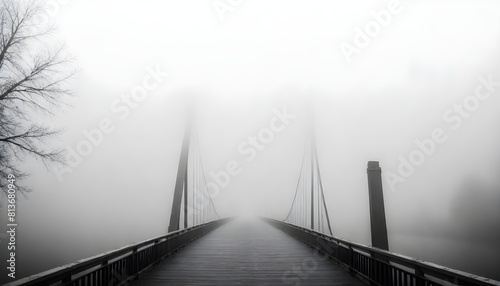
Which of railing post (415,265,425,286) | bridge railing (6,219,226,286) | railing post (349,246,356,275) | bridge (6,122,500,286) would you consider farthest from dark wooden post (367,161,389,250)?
bridge railing (6,219,226,286)

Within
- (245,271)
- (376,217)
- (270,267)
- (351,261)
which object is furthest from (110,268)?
(351,261)

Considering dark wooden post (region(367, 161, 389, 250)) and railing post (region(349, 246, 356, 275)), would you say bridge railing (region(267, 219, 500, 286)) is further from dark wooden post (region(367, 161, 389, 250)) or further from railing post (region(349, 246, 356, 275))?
dark wooden post (region(367, 161, 389, 250))

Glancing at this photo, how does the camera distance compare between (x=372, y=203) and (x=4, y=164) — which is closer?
(x=372, y=203)

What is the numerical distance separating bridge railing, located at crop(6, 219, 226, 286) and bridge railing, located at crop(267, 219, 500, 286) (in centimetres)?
414

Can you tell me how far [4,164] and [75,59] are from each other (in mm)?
4347

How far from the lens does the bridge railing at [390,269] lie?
3820 millimetres

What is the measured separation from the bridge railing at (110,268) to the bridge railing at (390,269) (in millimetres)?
4142

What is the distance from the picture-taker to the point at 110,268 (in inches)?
237

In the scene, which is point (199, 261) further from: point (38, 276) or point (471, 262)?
point (471, 262)

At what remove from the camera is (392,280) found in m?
5.93

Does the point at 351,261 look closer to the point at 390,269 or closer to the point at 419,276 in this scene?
the point at 390,269

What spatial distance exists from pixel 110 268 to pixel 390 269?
4.52 metres

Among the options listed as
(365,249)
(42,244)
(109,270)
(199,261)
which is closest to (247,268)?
(199,261)

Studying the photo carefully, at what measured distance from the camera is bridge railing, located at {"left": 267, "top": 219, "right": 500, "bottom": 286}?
382 centimetres
